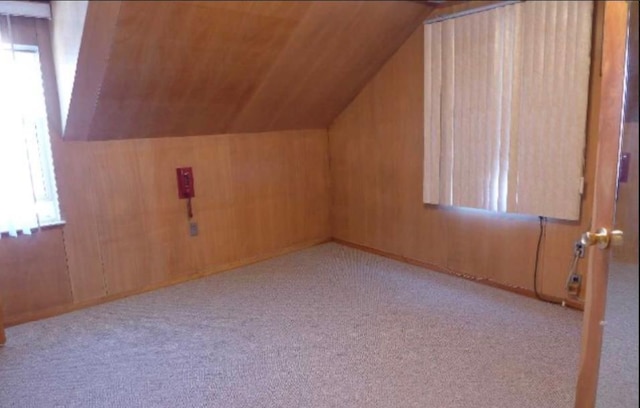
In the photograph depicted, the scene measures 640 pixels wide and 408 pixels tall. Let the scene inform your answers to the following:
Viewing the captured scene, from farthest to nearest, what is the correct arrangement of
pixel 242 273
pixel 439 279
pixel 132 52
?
1. pixel 242 273
2. pixel 439 279
3. pixel 132 52

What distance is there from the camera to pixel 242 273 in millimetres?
3445

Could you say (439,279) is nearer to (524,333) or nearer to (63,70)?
(524,333)

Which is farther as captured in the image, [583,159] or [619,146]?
[583,159]

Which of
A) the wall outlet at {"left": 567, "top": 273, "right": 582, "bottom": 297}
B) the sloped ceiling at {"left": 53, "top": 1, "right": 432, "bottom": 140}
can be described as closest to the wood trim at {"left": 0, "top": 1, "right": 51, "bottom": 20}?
the sloped ceiling at {"left": 53, "top": 1, "right": 432, "bottom": 140}

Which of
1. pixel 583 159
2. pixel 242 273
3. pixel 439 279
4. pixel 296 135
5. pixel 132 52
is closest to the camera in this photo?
pixel 132 52

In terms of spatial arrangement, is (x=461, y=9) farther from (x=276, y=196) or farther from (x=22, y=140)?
(x=22, y=140)

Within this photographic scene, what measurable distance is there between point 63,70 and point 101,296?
1.50 meters

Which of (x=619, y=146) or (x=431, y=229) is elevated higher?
(x=619, y=146)

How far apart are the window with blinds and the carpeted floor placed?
1323mm

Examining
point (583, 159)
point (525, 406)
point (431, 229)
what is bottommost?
point (525, 406)

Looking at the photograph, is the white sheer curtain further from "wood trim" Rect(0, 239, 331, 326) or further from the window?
"wood trim" Rect(0, 239, 331, 326)

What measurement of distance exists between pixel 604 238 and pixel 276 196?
281cm

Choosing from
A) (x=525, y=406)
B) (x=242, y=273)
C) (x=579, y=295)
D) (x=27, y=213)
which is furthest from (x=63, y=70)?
(x=579, y=295)

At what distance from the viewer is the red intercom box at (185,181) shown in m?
3.21
